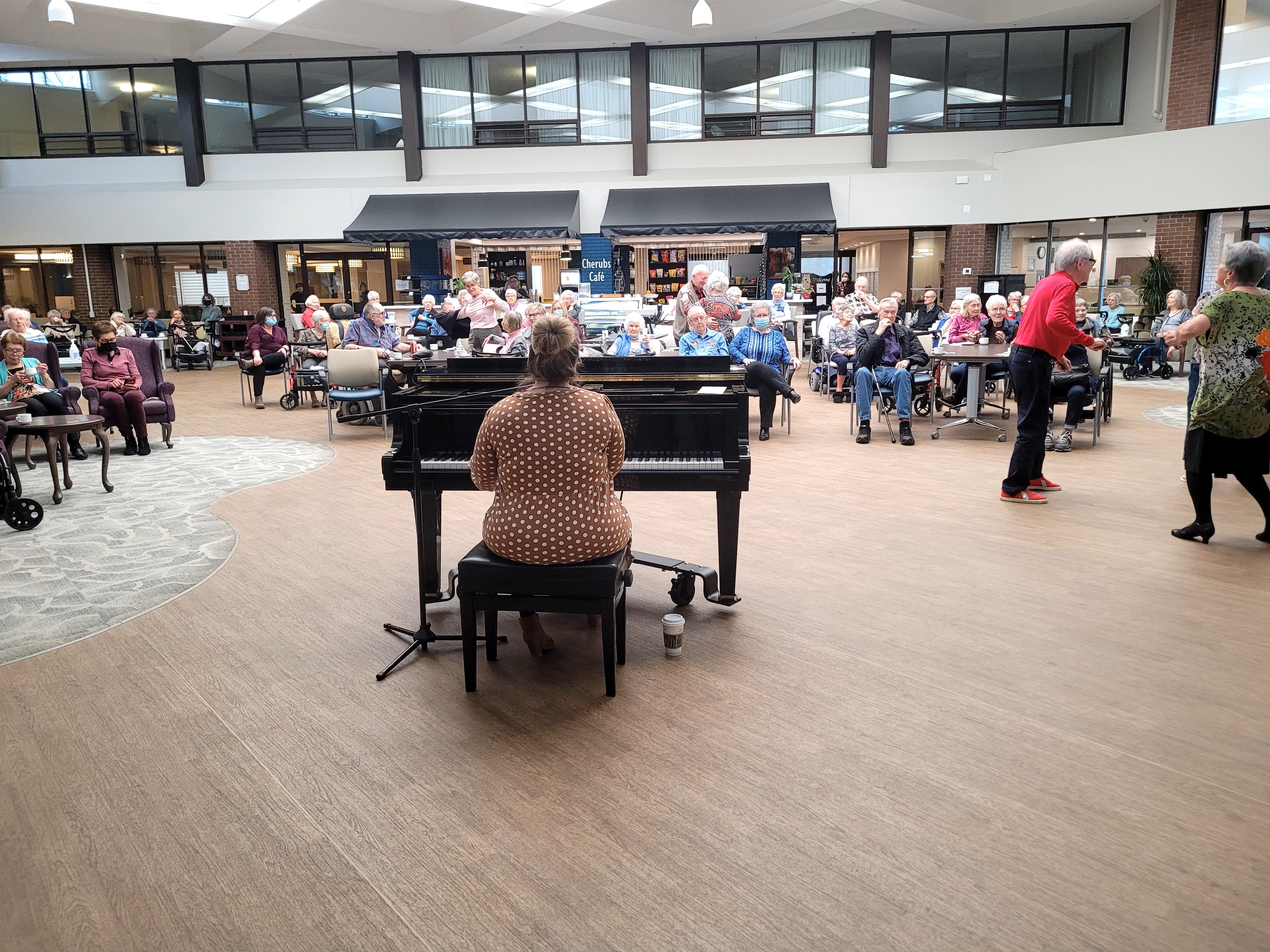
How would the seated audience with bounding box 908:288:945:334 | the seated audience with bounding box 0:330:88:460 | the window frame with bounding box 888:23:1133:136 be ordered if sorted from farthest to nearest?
the window frame with bounding box 888:23:1133:136, the seated audience with bounding box 908:288:945:334, the seated audience with bounding box 0:330:88:460

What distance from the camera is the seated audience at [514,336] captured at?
8.21 meters

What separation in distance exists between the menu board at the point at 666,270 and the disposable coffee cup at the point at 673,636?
1516cm

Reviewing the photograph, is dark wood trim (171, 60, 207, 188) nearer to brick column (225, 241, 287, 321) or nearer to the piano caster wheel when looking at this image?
brick column (225, 241, 287, 321)

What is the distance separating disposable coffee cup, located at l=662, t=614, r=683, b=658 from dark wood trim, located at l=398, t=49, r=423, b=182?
16048mm

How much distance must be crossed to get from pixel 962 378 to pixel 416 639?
7.96 m

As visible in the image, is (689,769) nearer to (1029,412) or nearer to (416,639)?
(416,639)

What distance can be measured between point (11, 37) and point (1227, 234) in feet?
69.4

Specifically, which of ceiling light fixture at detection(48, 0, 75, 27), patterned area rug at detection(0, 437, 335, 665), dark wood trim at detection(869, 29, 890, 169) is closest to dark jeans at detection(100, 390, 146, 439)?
patterned area rug at detection(0, 437, 335, 665)

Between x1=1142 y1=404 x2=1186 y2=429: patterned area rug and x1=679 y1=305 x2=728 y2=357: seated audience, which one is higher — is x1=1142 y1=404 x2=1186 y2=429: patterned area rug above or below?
below

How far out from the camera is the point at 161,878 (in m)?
2.20

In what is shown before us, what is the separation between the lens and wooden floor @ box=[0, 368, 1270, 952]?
6.70ft

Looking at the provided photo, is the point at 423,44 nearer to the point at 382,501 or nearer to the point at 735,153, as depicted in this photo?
the point at 735,153

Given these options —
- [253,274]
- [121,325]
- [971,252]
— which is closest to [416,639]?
[121,325]

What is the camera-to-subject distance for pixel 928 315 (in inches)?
527
